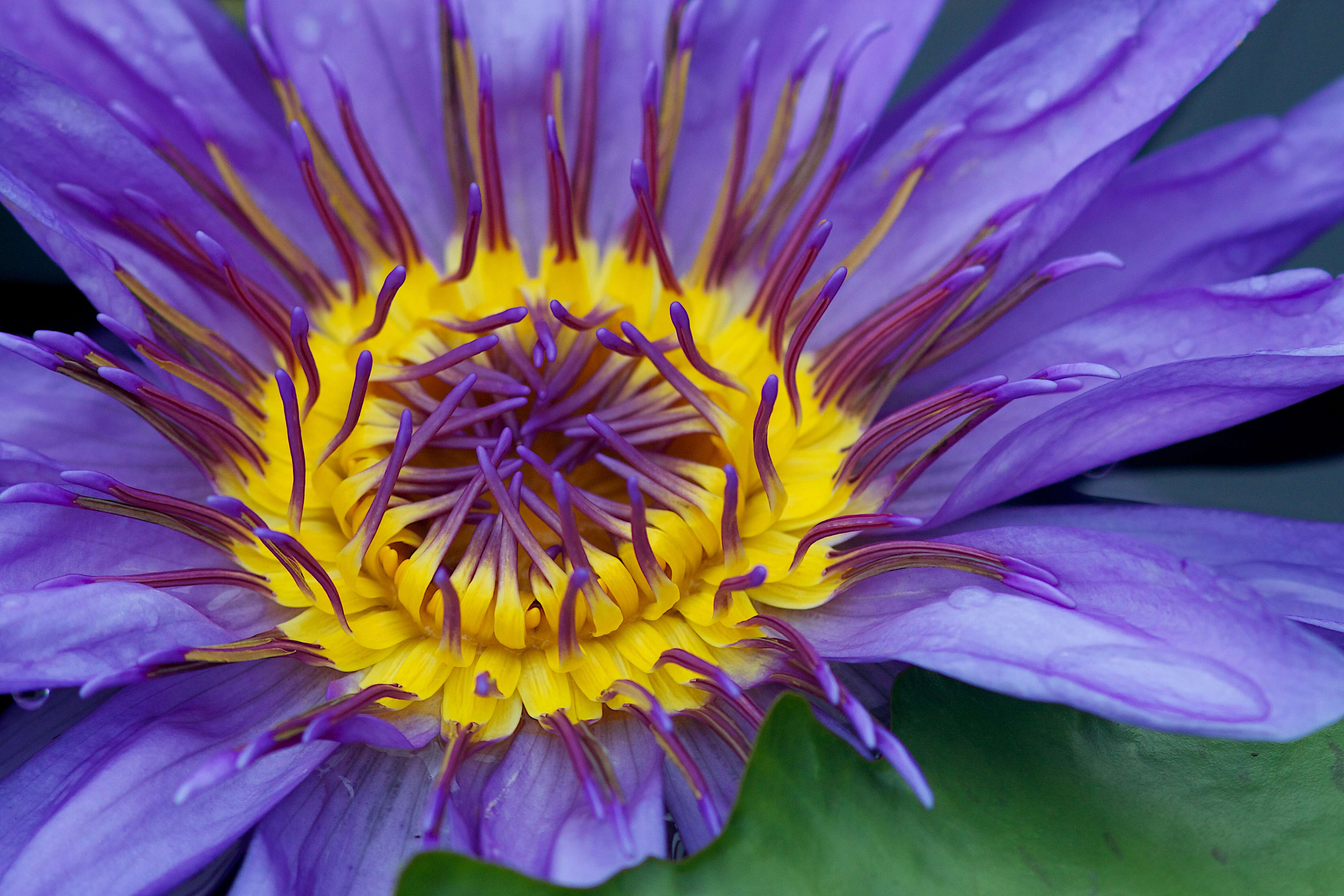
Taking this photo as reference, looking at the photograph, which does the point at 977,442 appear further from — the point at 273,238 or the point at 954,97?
the point at 273,238

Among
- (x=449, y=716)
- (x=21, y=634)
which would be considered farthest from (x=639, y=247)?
(x=21, y=634)

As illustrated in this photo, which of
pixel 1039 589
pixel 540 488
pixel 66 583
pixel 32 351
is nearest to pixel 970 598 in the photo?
pixel 1039 589

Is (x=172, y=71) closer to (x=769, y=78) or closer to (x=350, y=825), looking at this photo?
(x=769, y=78)

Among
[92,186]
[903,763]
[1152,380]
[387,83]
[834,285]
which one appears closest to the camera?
[903,763]

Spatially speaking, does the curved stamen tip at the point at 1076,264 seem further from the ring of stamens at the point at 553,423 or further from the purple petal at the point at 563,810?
the purple petal at the point at 563,810

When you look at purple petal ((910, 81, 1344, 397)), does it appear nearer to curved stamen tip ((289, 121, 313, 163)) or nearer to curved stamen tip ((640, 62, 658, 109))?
curved stamen tip ((640, 62, 658, 109))

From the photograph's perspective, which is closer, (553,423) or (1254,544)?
(1254,544)
